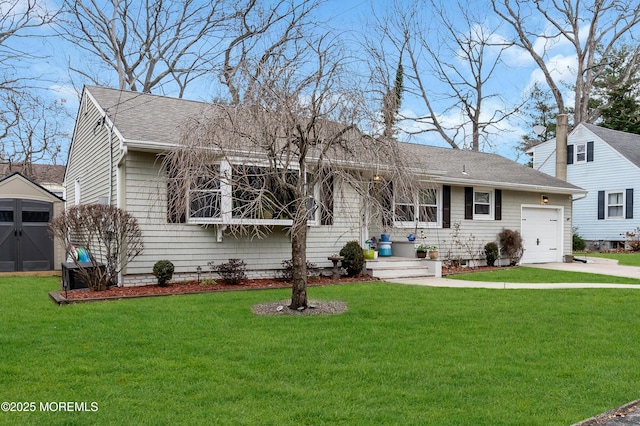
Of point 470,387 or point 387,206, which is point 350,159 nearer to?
point 387,206

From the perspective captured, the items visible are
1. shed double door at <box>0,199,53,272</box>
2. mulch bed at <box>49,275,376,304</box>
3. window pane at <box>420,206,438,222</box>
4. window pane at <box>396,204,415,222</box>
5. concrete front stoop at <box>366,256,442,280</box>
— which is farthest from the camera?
window pane at <box>420,206,438,222</box>

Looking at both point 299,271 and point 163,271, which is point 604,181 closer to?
point 299,271

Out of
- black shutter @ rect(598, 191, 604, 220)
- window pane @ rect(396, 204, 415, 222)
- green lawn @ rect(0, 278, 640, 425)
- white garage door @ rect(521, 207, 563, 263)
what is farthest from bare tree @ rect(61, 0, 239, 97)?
black shutter @ rect(598, 191, 604, 220)

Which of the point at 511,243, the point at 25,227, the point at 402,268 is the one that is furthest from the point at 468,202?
the point at 25,227

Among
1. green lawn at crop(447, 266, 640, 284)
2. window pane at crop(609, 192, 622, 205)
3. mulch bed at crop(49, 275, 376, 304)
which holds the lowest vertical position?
green lawn at crop(447, 266, 640, 284)

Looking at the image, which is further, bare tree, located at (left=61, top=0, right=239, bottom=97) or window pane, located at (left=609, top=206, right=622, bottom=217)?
window pane, located at (left=609, top=206, right=622, bottom=217)

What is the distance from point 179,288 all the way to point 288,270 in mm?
2528

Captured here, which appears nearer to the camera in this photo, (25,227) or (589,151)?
(25,227)

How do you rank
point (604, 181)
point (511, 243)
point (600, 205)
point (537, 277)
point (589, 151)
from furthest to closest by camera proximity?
point (589, 151)
point (600, 205)
point (604, 181)
point (511, 243)
point (537, 277)

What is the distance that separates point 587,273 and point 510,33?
65.5ft

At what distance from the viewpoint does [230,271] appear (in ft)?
33.9

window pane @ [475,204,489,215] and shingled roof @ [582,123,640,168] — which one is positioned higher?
shingled roof @ [582,123,640,168]

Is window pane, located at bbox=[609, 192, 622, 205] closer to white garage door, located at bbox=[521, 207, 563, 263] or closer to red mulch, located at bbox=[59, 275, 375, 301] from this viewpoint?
white garage door, located at bbox=[521, 207, 563, 263]

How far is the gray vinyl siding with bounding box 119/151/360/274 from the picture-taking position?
9.84m
